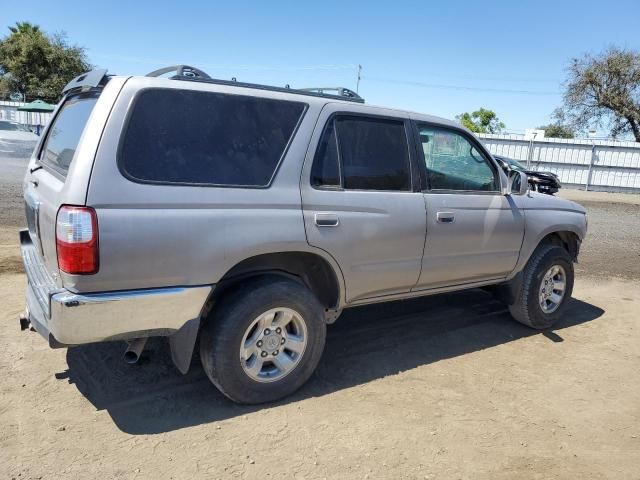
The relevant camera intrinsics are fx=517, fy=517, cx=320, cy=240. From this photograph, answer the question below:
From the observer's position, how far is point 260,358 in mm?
3344

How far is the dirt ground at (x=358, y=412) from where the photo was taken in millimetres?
2848

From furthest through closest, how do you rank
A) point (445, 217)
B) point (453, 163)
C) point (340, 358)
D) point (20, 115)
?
point (20, 115) → point (453, 163) → point (340, 358) → point (445, 217)

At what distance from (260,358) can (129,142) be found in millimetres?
1548

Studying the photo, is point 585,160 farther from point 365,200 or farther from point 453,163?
point 365,200

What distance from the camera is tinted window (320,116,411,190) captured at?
11.9ft

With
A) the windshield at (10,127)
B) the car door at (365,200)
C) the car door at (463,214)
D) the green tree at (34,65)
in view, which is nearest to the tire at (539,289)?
the car door at (463,214)

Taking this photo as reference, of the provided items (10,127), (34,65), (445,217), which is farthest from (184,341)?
(34,65)

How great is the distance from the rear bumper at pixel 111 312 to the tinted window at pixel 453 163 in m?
2.11

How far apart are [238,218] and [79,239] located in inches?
34.0

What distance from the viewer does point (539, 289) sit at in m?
5.00

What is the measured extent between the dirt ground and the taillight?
1042 mm

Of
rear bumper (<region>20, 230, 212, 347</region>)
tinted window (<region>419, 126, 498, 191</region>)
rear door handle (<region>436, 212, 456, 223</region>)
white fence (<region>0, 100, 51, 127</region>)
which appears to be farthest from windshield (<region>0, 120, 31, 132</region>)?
rear door handle (<region>436, 212, 456, 223</region>)

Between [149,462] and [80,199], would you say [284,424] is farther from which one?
[80,199]

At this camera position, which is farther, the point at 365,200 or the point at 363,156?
the point at 363,156
